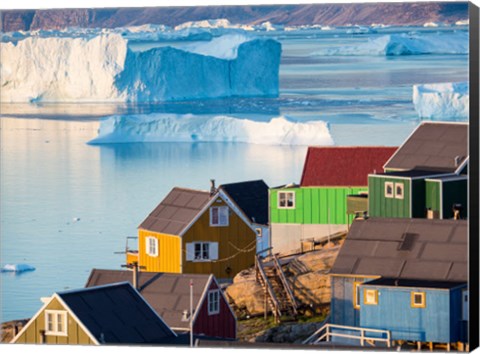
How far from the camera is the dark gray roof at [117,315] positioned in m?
17.0

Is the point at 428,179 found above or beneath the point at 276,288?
above

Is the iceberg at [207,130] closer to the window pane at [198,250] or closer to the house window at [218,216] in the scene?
the house window at [218,216]

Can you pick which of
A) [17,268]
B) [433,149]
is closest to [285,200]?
[433,149]

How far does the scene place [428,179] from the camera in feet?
63.4

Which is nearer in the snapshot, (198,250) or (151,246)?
(198,250)

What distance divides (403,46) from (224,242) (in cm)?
463

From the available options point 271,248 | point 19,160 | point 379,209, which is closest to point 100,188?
point 19,160

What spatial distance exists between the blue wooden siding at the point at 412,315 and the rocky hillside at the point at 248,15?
3118 millimetres

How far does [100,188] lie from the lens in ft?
83.6

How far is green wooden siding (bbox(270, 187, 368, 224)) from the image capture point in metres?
21.3

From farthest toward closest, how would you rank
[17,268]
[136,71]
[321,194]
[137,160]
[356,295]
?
[136,71], [137,160], [17,268], [321,194], [356,295]

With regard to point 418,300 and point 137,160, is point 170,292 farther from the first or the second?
point 137,160

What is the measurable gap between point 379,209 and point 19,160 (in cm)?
800

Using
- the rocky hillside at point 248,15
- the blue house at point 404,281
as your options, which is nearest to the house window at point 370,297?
the blue house at point 404,281
